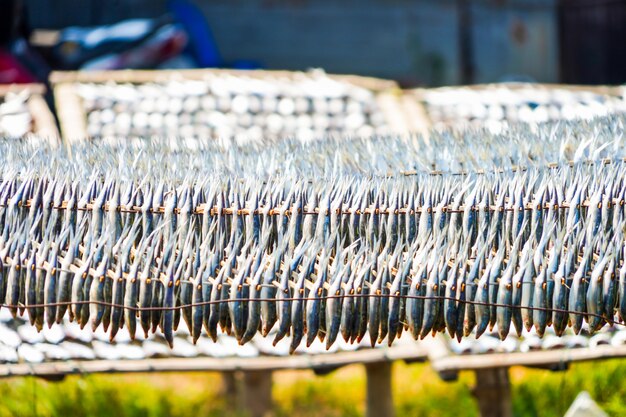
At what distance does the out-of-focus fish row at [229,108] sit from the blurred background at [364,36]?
2263mm

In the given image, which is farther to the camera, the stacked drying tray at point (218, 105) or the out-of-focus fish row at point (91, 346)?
the stacked drying tray at point (218, 105)

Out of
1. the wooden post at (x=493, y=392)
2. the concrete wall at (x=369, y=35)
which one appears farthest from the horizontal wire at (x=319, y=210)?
the concrete wall at (x=369, y=35)

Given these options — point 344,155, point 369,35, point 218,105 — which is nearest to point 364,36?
point 369,35

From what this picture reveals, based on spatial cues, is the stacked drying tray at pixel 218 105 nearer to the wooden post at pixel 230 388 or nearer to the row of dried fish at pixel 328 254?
the wooden post at pixel 230 388

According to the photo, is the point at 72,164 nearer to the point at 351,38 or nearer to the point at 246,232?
the point at 246,232

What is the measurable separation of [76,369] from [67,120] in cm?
124

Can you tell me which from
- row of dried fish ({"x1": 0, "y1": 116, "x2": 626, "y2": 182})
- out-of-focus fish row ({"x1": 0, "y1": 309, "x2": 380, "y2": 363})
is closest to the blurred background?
out-of-focus fish row ({"x1": 0, "y1": 309, "x2": 380, "y2": 363})

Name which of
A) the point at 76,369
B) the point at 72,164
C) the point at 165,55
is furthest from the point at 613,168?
the point at 165,55

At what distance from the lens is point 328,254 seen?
1.49 meters

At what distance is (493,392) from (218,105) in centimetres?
156

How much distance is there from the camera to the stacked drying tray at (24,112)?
316 centimetres

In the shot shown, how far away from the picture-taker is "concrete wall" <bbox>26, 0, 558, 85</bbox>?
6.82m

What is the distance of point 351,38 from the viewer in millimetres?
7012

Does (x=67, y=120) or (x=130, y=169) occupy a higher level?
(x=130, y=169)
